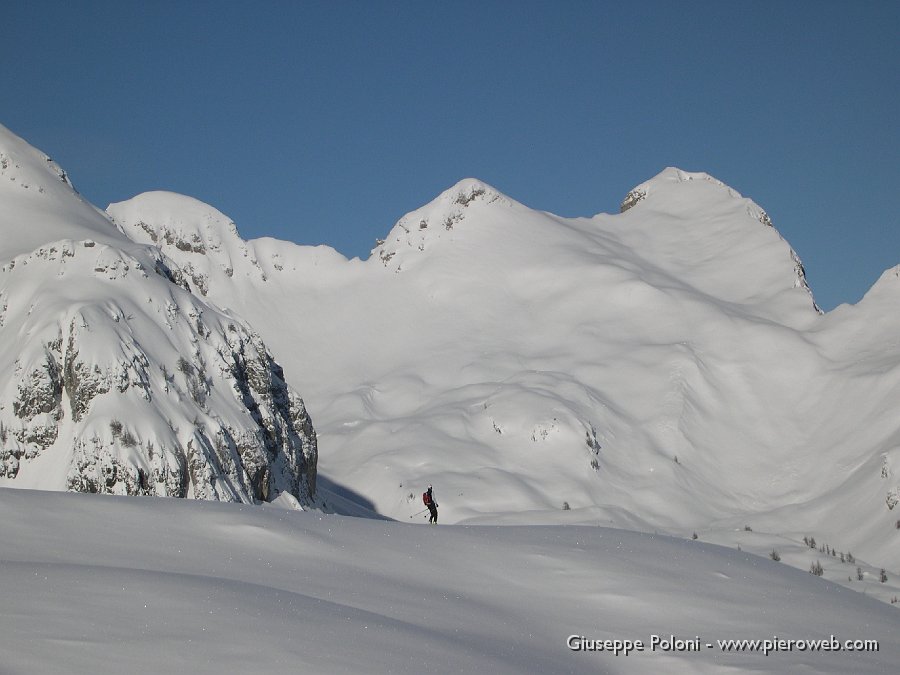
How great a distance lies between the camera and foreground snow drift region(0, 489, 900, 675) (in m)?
7.11

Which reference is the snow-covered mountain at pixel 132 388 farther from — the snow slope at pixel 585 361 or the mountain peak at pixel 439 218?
the mountain peak at pixel 439 218

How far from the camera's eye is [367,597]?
9570 millimetres

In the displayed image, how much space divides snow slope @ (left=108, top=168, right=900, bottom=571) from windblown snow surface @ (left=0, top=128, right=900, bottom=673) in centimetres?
21

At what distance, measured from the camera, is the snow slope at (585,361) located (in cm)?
4628

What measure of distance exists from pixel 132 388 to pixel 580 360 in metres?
31.6

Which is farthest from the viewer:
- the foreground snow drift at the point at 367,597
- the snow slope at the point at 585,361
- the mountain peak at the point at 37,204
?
the snow slope at the point at 585,361

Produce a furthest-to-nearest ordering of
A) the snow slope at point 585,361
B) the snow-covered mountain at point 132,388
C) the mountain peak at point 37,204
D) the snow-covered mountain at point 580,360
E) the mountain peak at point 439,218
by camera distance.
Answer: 1. the mountain peak at point 439,218
2. the snow slope at point 585,361
3. the snow-covered mountain at point 580,360
4. the mountain peak at point 37,204
5. the snow-covered mountain at point 132,388

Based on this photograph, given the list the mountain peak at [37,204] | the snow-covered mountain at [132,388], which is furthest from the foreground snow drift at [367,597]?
the mountain peak at [37,204]

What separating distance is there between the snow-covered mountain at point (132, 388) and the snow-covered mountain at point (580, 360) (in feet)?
2.45

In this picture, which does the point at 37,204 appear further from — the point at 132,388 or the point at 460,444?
the point at 460,444

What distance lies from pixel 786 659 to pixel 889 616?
295 cm

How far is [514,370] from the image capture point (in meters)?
59.1

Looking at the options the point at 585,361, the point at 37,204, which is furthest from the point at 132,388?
the point at 585,361

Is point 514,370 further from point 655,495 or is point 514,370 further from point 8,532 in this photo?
point 8,532
